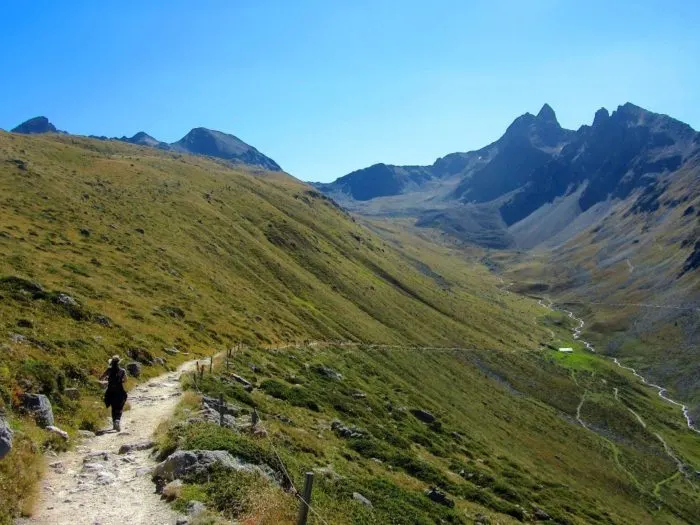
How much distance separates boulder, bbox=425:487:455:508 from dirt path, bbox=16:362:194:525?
14767 millimetres

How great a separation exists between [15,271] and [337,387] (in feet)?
90.5

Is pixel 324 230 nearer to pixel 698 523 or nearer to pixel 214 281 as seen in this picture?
pixel 214 281

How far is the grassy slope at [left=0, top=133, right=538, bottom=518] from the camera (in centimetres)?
2714

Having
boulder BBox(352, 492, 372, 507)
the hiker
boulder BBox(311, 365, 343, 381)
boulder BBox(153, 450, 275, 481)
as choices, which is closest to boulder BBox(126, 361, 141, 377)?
the hiker

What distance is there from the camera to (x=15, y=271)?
39250mm

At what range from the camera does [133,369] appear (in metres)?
31.2

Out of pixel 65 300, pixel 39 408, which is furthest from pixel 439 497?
pixel 65 300

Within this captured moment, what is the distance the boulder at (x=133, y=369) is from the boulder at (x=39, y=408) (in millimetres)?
10466

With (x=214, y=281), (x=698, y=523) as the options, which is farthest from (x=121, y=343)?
(x=698, y=523)

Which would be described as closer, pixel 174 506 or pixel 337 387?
pixel 174 506

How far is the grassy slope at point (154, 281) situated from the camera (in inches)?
1069

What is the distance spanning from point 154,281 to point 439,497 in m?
41.4

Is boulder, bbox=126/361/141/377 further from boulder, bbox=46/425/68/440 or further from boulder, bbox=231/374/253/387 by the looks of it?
boulder, bbox=46/425/68/440

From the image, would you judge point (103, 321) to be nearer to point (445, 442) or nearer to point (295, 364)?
point (295, 364)
